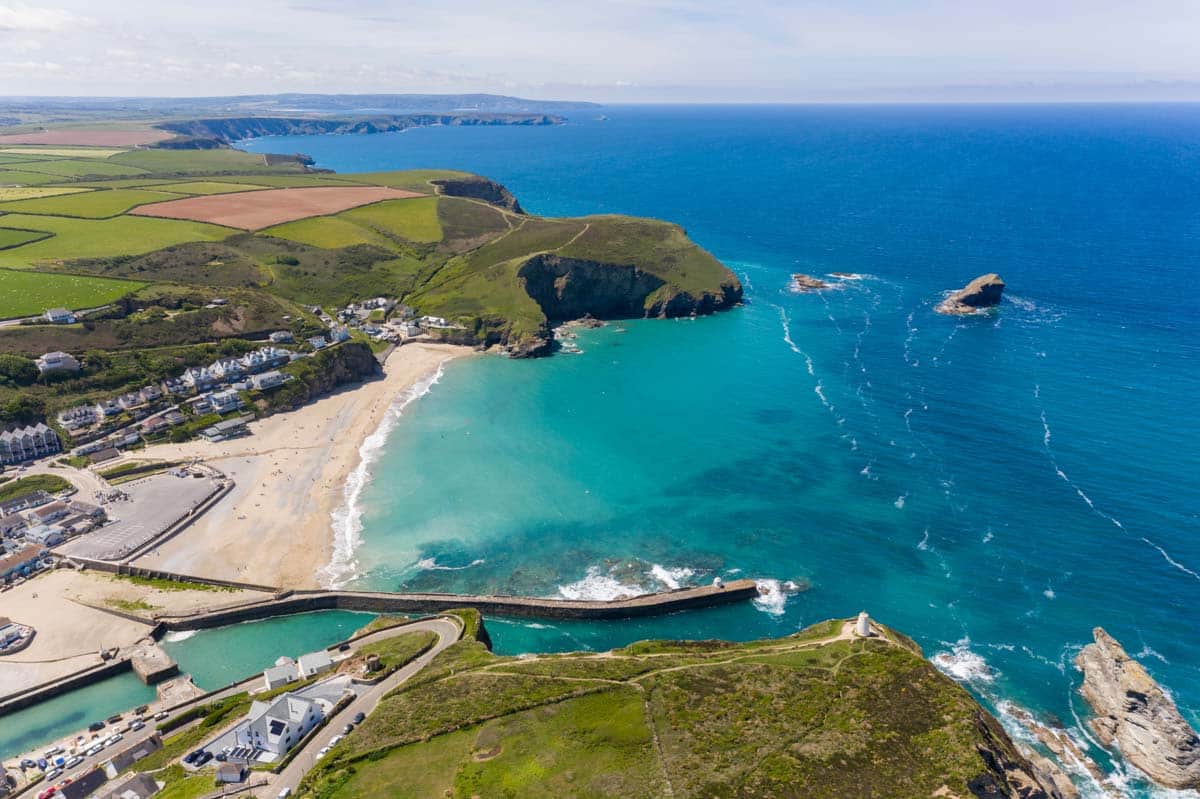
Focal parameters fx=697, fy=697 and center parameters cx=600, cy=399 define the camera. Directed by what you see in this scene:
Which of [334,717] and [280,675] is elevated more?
[334,717]

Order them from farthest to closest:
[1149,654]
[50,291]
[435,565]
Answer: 1. [50,291]
2. [435,565]
3. [1149,654]

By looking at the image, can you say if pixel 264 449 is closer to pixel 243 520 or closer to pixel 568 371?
pixel 243 520

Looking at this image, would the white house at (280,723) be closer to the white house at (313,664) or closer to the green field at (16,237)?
the white house at (313,664)

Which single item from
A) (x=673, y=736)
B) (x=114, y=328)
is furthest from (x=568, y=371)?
(x=673, y=736)

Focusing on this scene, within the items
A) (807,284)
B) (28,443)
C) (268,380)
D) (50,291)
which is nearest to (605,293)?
(807,284)

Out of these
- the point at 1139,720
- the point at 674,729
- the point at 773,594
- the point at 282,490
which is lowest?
the point at 773,594

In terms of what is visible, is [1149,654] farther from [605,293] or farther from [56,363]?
[56,363]
